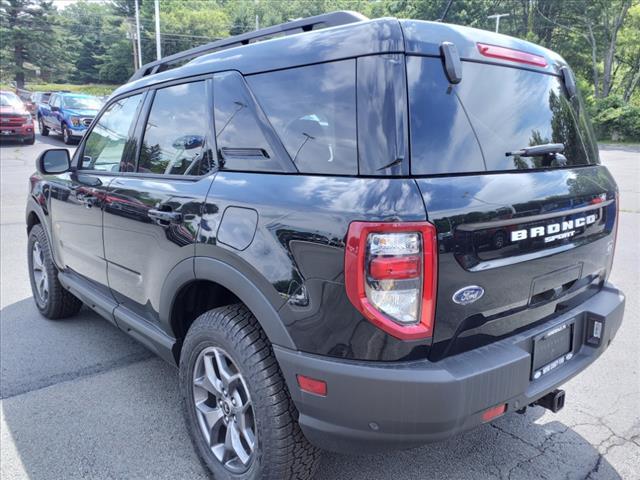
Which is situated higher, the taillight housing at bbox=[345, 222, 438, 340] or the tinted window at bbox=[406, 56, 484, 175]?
the tinted window at bbox=[406, 56, 484, 175]

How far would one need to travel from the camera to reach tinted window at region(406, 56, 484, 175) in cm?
179

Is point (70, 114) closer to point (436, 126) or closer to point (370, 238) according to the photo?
point (436, 126)

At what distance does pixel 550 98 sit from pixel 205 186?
5.39ft

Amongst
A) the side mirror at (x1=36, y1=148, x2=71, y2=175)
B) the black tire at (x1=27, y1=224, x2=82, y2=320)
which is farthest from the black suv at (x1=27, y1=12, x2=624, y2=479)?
the black tire at (x1=27, y1=224, x2=82, y2=320)

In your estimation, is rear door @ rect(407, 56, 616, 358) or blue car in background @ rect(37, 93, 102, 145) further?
blue car in background @ rect(37, 93, 102, 145)

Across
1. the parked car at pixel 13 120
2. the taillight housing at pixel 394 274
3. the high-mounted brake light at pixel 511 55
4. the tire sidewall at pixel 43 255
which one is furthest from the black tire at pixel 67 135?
the taillight housing at pixel 394 274

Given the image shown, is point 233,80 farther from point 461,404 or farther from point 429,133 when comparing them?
point 461,404

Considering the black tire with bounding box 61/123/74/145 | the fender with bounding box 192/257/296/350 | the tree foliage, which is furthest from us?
the tree foliage

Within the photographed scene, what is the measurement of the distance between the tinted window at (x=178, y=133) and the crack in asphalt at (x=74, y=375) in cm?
148

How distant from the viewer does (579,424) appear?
2.82 metres

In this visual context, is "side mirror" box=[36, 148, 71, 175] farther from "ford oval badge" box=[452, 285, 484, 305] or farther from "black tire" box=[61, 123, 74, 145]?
"black tire" box=[61, 123, 74, 145]

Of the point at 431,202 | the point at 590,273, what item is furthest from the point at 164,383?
the point at 590,273

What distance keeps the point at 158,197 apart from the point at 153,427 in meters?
1.28

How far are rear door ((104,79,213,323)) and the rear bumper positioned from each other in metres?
0.90
